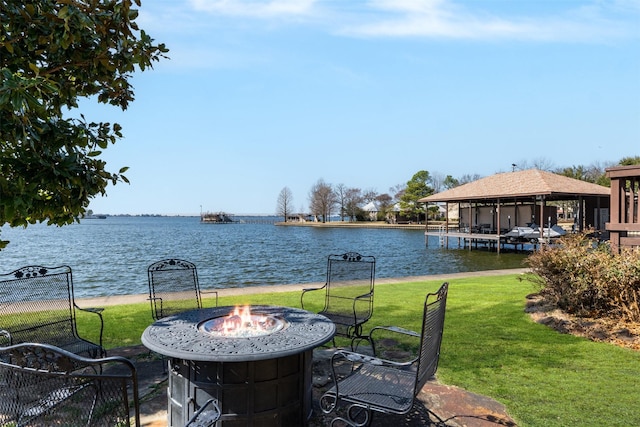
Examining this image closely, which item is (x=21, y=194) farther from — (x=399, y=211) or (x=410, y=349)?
(x=399, y=211)

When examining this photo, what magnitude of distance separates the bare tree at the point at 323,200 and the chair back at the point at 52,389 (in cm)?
8302

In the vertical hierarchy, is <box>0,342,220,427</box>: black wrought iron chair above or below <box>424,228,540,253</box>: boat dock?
above

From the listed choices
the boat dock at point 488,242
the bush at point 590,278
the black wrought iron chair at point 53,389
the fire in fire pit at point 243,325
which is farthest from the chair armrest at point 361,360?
the boat dock at point 488,242

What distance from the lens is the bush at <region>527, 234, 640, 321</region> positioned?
5.30 meters

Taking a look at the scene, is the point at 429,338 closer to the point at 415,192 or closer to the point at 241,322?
the point at 241,322

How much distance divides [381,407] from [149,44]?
132 inches

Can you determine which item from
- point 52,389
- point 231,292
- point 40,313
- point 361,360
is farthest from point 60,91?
point 231,292

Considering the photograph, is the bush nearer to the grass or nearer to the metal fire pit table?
the grass

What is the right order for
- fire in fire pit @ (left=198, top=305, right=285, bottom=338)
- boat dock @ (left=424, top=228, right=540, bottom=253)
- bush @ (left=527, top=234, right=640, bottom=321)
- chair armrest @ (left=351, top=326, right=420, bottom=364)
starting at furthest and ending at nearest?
boat dock @ (left=424, top=228, right=540, bottom=253)
bush @ (left=527, top=234, right=640, bottom=321)
chair armrest @ (left=351, top=326, right=420, bottom=364)
fire in fire pit @ (left=198, top=305, right=285, bottom=338)

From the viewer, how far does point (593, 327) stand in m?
5.27

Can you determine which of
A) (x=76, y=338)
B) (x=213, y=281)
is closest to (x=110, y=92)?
(x=76, y=338)

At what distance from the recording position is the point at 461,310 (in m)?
6.86

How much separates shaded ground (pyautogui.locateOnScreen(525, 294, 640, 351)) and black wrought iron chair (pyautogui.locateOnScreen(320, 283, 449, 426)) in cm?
327

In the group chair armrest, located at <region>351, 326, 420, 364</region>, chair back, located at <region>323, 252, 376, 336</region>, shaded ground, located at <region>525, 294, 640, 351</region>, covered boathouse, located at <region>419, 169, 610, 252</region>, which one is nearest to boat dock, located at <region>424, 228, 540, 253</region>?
covered boathouse, located at <region>419, 169, 610, 252</region>
